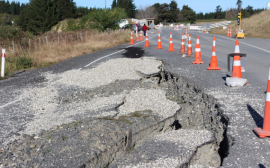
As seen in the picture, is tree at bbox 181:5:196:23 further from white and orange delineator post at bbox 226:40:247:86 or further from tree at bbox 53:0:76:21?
white and orange delineator post at bbox 226:40:247:86

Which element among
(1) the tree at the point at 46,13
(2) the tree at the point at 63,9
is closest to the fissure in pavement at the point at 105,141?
(1) the tree at the point at 46,13

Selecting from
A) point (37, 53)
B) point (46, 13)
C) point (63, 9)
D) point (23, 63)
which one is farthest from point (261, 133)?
point (46, 13)

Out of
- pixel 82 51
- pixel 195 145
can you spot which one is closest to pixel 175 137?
pixel 195 145

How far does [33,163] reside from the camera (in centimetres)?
314

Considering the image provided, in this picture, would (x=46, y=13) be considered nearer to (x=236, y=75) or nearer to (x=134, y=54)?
(x=134, y=54)

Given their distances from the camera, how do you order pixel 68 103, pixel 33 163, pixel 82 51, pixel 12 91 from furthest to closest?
pixel 82 51, pixel 12 91, pixel 68 103, pixel 33 163

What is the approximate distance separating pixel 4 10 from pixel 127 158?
149108 mm

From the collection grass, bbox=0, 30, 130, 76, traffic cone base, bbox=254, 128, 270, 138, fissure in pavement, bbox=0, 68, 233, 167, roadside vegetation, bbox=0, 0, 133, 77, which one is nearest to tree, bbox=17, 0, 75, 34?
roadside vegetation, bbox=0, 0, 133, 77

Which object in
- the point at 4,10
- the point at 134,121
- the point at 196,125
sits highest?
the point at 4,10

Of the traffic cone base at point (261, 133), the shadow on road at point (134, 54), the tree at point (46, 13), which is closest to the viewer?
the traffic cone base at point (261, 133)

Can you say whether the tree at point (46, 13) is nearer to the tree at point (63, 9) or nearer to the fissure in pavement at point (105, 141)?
the tree at point (63, 9)

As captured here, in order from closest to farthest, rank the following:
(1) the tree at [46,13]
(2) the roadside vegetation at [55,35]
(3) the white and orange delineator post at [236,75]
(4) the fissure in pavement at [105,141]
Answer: (4) the fissure in pavement at [105,141] < (3) the white and orange delineator post at [236,75] < (2) the roadside vegetation at [55,35] < (1) the tree at [46,13]

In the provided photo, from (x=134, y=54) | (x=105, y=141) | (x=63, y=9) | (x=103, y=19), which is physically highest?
(x=63, y=9)

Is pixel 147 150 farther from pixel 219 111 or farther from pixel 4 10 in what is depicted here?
pixel 4 10
